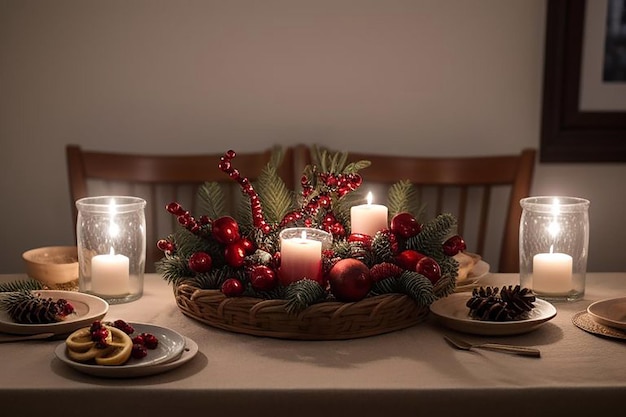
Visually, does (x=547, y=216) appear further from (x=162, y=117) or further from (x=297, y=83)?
(x=162, y=117)

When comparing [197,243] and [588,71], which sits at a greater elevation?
[588,71]

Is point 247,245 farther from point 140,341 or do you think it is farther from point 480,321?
point 480,321

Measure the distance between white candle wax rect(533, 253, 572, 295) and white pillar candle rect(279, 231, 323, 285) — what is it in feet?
1.49

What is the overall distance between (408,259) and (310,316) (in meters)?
0.21

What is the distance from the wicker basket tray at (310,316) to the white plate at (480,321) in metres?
0.06

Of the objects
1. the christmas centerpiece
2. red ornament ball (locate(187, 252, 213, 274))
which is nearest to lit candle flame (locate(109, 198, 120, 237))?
the christmas centerpiece

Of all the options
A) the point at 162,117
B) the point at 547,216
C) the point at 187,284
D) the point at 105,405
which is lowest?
the point at 105,405

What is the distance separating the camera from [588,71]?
2.56m

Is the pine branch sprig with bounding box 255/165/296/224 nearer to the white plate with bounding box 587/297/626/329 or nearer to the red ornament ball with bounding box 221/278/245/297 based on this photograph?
the red ornament ball with bounding box 221/278/245/297

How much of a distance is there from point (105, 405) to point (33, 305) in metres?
0.30

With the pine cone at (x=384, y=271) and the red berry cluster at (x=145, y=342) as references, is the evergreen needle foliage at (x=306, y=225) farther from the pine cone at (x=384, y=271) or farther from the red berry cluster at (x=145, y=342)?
the red berry cluster at (x=145, y=342)

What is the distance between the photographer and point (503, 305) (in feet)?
4.73

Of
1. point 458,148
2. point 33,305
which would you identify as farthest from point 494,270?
point 33,305

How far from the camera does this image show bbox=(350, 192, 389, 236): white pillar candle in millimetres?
1598
